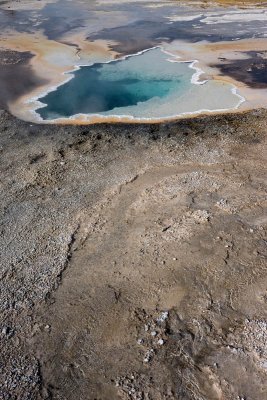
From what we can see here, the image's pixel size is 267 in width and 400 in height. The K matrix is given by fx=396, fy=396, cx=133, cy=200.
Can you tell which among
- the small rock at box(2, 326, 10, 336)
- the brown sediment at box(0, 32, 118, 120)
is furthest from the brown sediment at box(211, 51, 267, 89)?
the small rock at box(2, 326, 10, 336)

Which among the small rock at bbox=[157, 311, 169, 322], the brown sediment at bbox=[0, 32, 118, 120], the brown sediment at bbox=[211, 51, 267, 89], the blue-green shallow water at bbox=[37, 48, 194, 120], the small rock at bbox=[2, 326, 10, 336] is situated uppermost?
the brown sediment at bbox=[0, 32, 118, 120]

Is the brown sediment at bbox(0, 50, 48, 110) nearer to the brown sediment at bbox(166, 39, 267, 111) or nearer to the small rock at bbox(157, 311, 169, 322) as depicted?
the brown sediment at bbox(166, 39, 267, 111)

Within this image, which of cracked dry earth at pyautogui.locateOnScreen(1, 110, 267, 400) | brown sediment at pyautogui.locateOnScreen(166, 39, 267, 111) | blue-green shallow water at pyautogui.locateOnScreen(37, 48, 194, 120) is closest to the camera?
cracked dry earth at pyautogui.locateOnScreen(1, 110, 267, 400)

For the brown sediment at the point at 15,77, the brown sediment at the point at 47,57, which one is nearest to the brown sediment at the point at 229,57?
the brown sediment at the point at 47,57

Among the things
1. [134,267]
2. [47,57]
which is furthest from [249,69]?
[134,267]

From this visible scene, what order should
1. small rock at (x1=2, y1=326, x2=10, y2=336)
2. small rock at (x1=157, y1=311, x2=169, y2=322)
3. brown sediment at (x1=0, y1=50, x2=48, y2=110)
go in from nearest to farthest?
small rock at (x1=2, y1=326, x2=10, y2=336)
small rock at (x1=157, y1=311, x2=169, y2=322)
brown sediment at (x1=0, y1=50, x2=48, y2=110)

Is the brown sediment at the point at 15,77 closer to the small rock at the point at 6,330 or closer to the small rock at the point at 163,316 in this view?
the small rock at the point at 6,330
